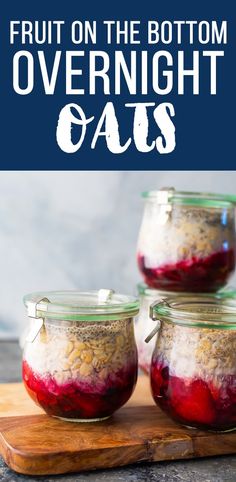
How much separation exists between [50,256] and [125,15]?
706 millimetres

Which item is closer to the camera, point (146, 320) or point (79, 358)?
point (79, 358)

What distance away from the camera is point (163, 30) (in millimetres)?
1766

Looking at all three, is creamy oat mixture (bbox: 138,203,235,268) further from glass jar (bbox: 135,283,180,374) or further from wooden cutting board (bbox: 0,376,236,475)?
wooden cutting board (bbox: 0,376,236,475)

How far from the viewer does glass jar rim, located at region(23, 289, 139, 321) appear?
3.47 ft

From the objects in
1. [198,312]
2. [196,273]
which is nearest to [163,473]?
[198,312]

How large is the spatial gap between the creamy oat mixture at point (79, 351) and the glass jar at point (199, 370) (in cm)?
7

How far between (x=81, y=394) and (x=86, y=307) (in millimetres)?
122

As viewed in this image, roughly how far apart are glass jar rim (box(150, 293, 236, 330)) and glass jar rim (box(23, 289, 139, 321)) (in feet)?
0.15

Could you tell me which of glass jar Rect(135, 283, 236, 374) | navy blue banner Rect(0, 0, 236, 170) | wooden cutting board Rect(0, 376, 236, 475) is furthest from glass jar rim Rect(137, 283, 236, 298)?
navy blue banner Rect(0, 0, 236, 170)

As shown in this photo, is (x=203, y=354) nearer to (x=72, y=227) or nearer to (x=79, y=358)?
(x=79, y=358)

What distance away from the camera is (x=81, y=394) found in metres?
1.06

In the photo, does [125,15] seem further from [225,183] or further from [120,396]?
[120,396]

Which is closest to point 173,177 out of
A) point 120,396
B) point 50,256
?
point 50,256

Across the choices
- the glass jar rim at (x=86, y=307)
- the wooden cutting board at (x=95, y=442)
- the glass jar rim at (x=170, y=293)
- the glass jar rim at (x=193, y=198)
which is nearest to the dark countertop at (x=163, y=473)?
the wooden cutting board at (x=95, y=442)
